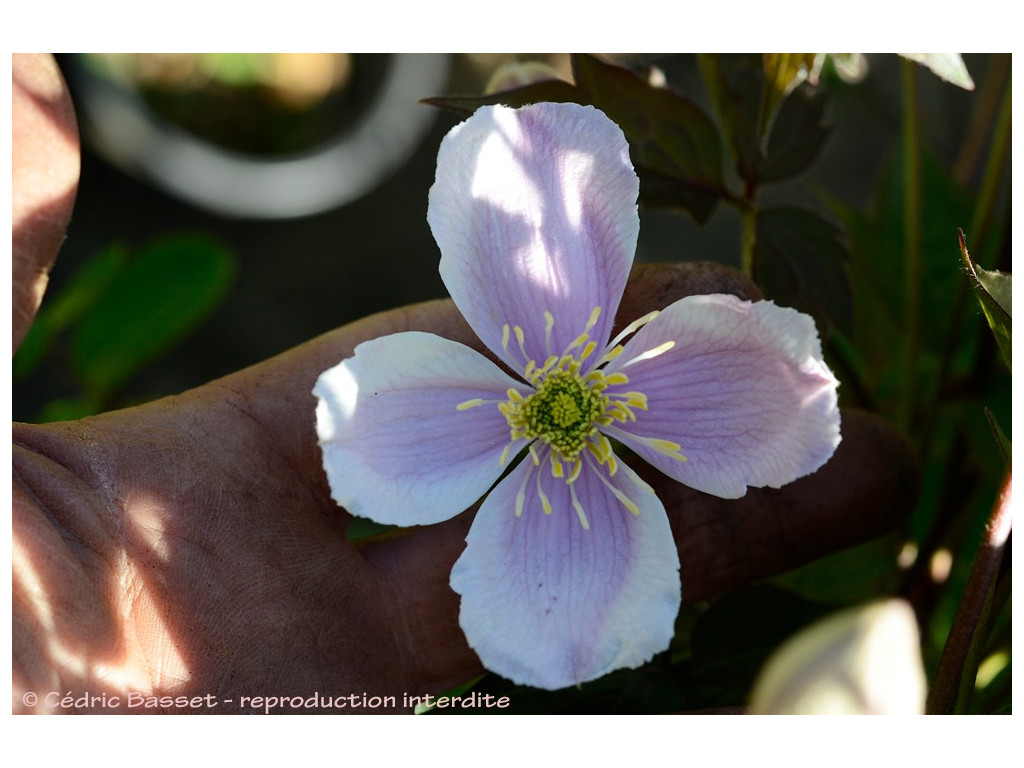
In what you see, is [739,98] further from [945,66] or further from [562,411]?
[562,411]

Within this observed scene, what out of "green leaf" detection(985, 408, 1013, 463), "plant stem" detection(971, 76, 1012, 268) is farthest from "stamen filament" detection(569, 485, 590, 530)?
"plant stem" detection(971, 76, 1012, 268)

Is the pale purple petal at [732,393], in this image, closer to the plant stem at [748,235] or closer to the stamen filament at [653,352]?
the stamen filament at [653,352]

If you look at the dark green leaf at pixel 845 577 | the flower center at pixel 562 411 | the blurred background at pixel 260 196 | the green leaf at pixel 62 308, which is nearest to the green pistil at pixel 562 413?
the flower center at pixel 562 411


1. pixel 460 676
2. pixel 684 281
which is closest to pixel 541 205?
pixel 684 281

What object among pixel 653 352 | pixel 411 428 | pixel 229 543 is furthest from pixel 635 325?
pixel 229 543

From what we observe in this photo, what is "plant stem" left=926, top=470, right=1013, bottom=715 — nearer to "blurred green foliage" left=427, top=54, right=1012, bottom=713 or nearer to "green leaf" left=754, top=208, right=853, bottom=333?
"blurred green foliage" left=427, top=54, right=1012, bottom=713

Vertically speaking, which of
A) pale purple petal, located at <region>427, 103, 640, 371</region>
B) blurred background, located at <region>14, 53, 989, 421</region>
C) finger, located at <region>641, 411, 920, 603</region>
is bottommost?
finger, located at <region>641, 411, 920, 603</region>
